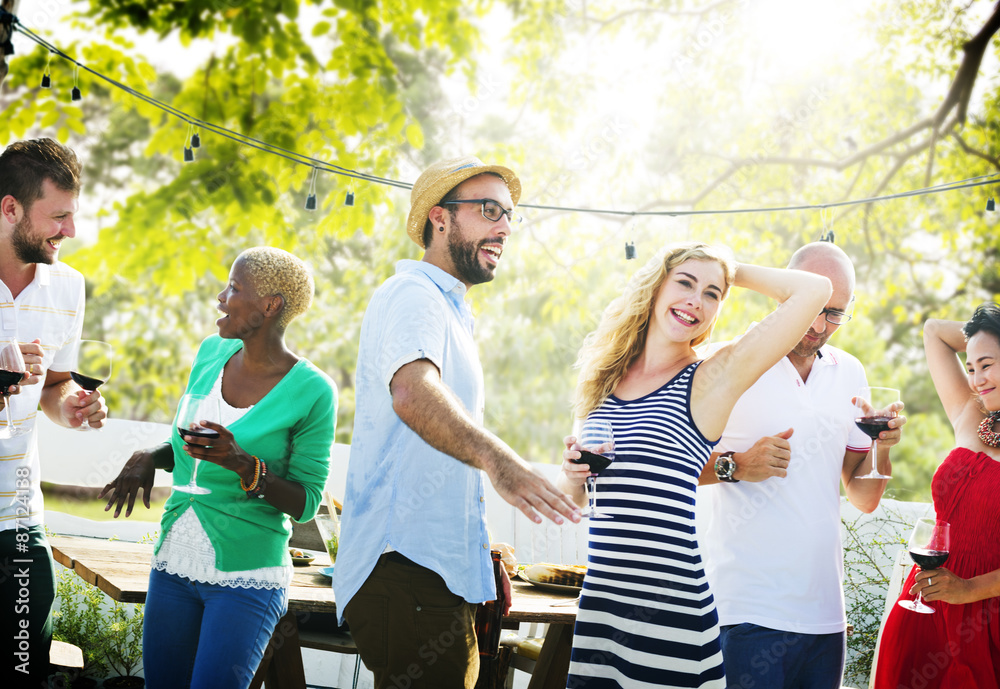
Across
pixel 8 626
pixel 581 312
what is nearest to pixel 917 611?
pixel 8 626

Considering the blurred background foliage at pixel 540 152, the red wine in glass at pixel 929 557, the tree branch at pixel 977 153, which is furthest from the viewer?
the tree branch at pixel 977 153

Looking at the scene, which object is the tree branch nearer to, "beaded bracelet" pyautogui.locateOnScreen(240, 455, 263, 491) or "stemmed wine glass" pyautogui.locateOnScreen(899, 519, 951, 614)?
"stemmed wine glass" pyautogui.locateOnScreen(899, 519, 951, 614)

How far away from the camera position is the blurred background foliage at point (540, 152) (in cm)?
679

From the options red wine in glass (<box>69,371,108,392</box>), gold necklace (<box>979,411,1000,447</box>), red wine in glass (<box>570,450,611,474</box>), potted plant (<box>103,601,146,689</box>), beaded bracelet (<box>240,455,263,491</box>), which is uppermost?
gold necklace (<box>979,411,1000,447</box>)

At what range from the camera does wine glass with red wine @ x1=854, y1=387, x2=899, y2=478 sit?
2.38m

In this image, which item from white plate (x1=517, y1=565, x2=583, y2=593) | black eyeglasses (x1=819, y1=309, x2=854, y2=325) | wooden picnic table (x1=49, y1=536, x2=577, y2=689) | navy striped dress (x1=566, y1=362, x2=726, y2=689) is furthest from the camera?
white plate (x1=517, y1=565, x2=583, y2=593)

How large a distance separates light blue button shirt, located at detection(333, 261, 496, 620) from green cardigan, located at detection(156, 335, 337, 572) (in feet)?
1.41

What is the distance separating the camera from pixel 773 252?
34.5ft

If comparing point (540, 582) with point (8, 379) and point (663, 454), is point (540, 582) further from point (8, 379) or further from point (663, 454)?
point (8, 379)

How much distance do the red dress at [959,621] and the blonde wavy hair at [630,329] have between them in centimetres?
102

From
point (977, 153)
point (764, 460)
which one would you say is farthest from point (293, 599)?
point (977, 153)

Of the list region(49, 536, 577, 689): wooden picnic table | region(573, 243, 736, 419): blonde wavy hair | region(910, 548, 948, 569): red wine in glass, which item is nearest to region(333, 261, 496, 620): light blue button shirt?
region(573, 243, 736, 419): blonde wavy hair

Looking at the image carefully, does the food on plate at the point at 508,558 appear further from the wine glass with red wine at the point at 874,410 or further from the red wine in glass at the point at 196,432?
the red wine in glass at the point at 196,432

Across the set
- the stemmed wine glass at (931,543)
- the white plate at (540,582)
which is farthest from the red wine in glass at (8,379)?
the stemmed wine glass at (931,543)
